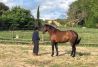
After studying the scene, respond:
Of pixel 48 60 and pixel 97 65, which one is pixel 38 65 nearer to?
pixel 48 60

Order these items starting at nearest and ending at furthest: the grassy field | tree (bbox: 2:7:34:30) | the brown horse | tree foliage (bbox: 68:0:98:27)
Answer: the grassy field, the brown horse, tree (bbox: 2:7:34:30), tree foliage (bbox: 68:0:98:27)

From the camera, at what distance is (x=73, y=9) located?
119 metres

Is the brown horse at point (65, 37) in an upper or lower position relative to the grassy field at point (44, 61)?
upper

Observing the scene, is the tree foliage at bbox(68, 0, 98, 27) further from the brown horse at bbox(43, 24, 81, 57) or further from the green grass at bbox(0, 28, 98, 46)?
the brown horse at bbox(43, 24, 81, 57)

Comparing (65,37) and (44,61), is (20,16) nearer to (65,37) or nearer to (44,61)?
(65,37)

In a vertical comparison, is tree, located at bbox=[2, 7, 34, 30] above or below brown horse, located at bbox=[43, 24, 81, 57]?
below

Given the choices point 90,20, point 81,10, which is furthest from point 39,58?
point 81,10

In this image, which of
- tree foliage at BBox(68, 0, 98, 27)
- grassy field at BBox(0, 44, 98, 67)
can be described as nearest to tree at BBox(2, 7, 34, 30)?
tree foliage at BBox(68, 0, 98, 27)

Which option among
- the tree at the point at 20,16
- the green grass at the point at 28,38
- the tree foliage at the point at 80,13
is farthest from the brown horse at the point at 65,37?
the tree foliage at the point at 80,13

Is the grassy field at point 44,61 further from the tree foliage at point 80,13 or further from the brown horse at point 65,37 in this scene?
the tree foliage at point 80,13

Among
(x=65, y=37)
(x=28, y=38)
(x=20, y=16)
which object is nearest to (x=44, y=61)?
(x=65, y=37)

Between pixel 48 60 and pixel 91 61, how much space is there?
220cm

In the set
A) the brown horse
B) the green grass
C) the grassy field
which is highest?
the brown horse

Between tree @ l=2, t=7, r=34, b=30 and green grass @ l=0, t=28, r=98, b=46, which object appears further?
tree @ l=2, t=7, r=34, b=30
